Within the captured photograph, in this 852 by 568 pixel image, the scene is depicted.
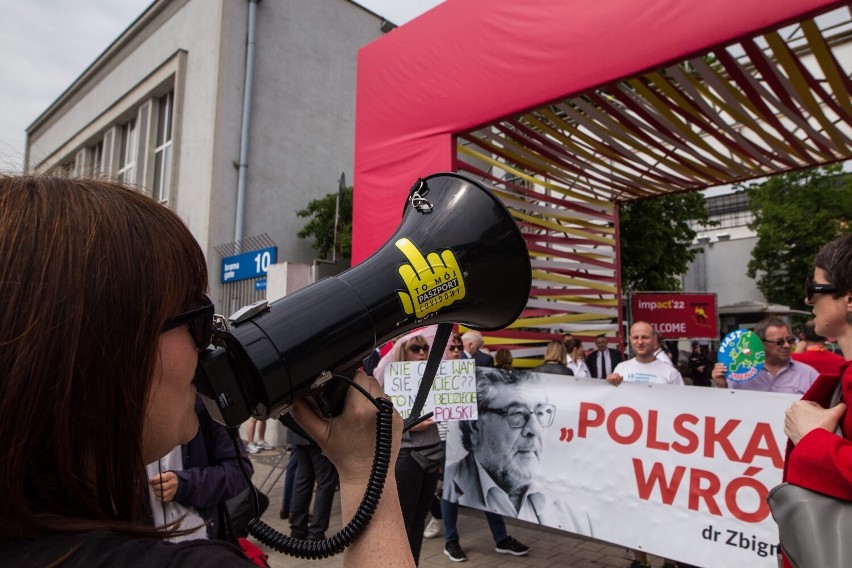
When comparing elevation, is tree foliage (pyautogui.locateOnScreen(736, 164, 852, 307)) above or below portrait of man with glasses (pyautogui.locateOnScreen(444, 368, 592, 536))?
above

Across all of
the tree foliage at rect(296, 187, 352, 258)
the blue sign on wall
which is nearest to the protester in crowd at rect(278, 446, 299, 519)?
the blue sign on wall

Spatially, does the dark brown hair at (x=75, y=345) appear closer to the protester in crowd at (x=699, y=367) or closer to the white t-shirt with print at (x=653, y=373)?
the white t-shirt with print at (x=653, y=373)

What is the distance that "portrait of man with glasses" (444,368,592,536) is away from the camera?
414 cm

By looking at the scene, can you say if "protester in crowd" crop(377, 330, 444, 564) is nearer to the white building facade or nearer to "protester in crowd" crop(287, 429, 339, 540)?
"protester in crowd" crop(287, 429, 339, 540)

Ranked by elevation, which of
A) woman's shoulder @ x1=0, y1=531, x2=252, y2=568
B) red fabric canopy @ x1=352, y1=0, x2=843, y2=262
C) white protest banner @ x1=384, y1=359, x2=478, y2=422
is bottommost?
white protest banner @ x1=384, y1=359, x2=478, y2=422

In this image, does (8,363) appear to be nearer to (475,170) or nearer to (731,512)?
(731,512)

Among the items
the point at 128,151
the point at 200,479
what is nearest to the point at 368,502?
the point at 200,479

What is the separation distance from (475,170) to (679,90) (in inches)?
80.9

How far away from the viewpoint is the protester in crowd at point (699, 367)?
13.4 metres

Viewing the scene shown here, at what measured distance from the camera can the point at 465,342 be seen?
586cm

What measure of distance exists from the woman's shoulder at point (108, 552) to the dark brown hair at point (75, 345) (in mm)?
19

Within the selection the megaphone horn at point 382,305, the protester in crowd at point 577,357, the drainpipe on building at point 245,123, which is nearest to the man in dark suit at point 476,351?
the protester in crowd at point 577,357

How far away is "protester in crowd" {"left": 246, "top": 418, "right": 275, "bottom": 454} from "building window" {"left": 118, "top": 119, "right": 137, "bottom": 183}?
30.8 ft

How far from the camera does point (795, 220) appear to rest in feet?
69.5
